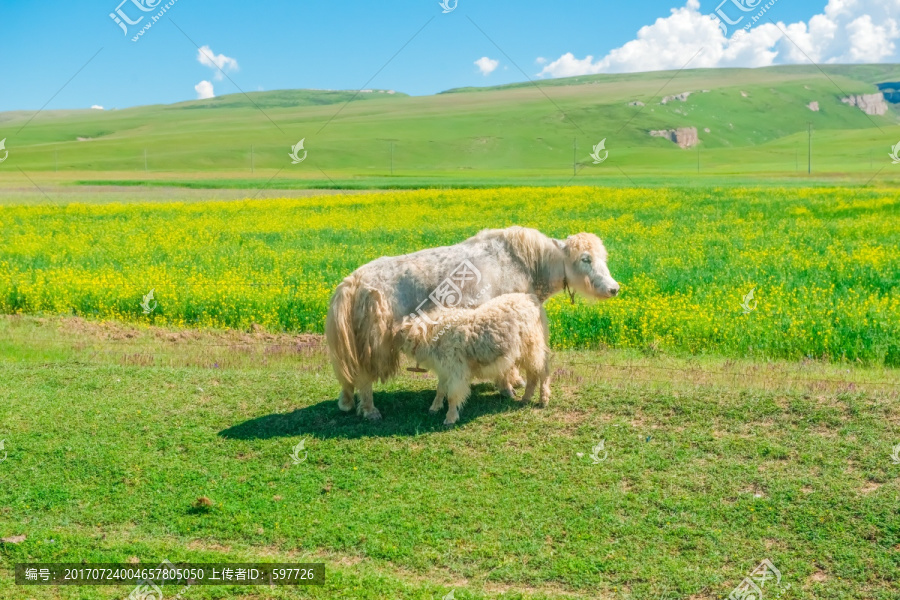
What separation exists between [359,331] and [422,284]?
1028 mm

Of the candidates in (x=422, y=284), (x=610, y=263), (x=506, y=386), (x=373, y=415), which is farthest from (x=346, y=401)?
(x=610, y=263)

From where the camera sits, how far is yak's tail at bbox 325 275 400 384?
384 inches

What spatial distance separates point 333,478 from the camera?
8.49m

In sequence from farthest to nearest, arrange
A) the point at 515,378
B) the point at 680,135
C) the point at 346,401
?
the point at 680,135 < the point at 515,378 < the point at 346,401

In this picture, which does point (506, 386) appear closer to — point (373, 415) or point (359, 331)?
point (373, 415)

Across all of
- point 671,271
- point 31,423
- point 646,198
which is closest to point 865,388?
point 671,271

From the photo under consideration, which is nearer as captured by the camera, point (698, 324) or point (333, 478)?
point (333, 478)

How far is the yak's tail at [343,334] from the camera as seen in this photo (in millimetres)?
9727

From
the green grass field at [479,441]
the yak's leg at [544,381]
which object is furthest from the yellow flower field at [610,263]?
the yak's leg at [544,381]

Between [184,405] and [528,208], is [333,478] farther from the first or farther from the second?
[528,208]

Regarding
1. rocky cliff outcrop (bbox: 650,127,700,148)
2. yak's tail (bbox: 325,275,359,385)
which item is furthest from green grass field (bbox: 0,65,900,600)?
rocky cliff outcrop (bbox: 650,127,700,148)

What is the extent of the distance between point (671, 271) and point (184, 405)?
1230cm

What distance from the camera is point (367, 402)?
33.0 ft

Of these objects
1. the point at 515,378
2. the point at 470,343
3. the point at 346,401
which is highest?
the point at 470,343
